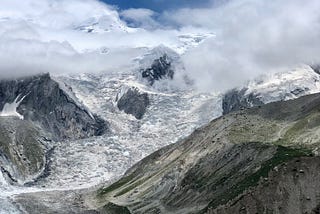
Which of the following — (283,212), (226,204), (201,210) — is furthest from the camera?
(201,210)

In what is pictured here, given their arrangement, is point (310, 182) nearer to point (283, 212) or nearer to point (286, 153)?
point (283, 212)

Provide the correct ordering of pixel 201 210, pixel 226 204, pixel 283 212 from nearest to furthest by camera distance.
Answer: pixel 283 212, pixel 226 204, pixel 201 210

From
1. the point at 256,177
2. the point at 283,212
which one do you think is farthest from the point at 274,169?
the point at 283,212

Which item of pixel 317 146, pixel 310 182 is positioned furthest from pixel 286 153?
pixel 310 182

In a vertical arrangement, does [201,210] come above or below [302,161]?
below

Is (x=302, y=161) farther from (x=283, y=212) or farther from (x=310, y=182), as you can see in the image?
(x=283, y=212)

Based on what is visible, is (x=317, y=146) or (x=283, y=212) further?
(x=317, y=146)
